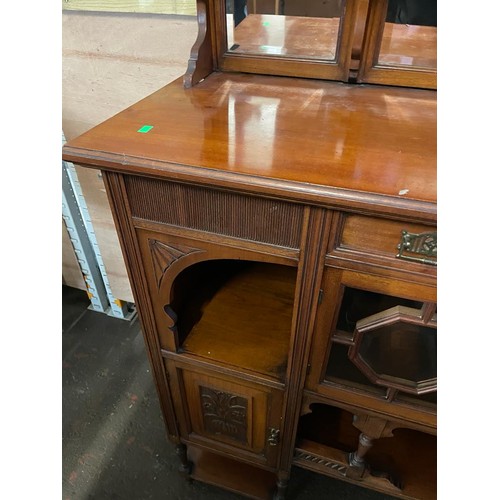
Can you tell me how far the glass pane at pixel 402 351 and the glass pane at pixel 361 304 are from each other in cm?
3

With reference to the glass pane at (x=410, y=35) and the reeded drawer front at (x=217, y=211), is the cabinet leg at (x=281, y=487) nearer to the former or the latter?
the reeded drawer front at (x=217, y=211)

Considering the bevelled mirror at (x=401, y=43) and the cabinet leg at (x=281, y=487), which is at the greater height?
the bevelled mirror at (x=401, y=43)

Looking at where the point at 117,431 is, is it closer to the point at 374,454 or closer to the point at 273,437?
the point at 273,437

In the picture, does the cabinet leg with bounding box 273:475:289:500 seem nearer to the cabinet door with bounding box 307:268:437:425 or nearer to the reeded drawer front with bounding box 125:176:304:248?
the cabinet door with bounding box 307:268:437:425

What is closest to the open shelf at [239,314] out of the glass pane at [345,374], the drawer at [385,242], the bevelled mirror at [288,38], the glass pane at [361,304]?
the glass pane at [345,374]

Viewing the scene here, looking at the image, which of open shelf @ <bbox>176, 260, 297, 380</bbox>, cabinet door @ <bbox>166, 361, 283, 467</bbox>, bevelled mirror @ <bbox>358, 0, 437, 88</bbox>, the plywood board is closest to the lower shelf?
cabinet door @ <bbox>166, 361, 283, 467</bbox>

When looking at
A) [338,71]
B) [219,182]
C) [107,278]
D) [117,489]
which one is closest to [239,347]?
[219,182]

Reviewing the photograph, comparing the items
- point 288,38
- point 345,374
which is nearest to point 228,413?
point 345,374

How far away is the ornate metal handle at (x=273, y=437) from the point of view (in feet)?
2.98

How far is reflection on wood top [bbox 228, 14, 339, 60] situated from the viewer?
73 cm

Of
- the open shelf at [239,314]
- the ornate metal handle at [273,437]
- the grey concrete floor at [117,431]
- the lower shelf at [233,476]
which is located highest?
the open shelf at [239,314]

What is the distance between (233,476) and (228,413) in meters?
0.37

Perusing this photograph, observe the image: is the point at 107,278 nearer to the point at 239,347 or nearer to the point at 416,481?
the point at 239,347

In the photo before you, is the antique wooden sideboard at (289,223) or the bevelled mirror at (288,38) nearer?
the antique wooden sideboard at (289,223)
